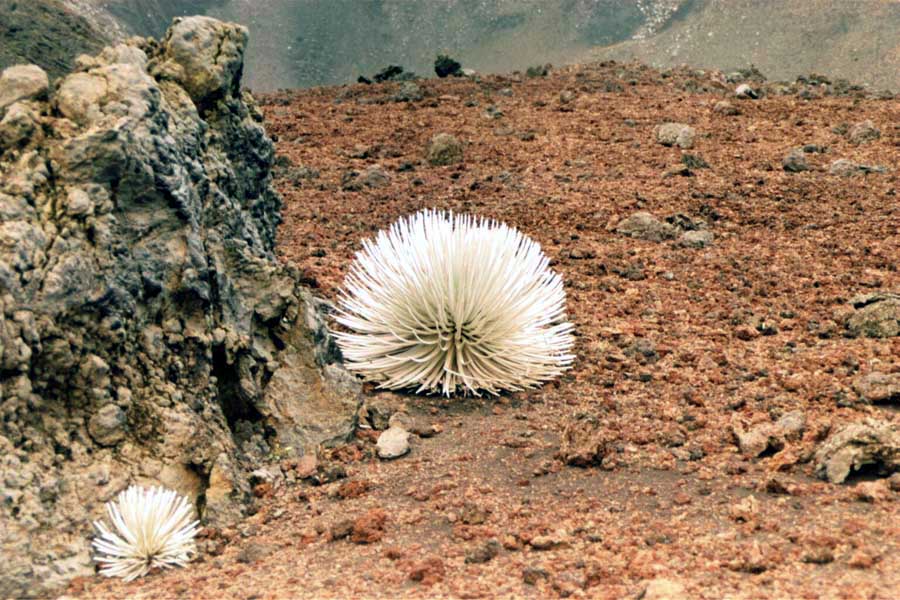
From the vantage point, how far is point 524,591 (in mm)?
2998

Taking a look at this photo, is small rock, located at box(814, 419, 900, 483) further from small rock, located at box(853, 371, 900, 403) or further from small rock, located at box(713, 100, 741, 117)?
small rock, located at box(713, 100, 741, 117)

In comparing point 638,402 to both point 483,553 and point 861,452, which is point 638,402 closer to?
point 861,452

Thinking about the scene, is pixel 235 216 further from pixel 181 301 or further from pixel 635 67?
pixel 635 67

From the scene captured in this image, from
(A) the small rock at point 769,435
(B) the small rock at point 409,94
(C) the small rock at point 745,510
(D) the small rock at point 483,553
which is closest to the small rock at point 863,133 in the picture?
(B) the small rock at point 409,94

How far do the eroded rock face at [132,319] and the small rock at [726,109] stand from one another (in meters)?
6.88

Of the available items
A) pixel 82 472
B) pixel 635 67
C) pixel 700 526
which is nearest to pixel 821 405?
pixel 700 526

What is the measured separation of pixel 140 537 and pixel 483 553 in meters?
1.01

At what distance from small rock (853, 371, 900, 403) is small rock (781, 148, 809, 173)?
4200 millimetres

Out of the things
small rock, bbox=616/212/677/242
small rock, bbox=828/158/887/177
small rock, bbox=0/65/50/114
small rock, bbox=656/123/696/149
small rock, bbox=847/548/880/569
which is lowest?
small rock, bbox=847/548/880/569

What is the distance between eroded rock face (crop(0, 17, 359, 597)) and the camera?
3.23 metres

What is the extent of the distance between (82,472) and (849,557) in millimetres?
2218

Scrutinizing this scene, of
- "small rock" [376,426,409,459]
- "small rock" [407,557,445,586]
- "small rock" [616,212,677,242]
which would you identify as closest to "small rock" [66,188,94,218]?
"small rock" [376,426,409,459]

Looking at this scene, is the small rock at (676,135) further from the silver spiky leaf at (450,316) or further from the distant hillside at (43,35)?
the distant hillside at (43,35)

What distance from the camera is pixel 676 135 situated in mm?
9359
